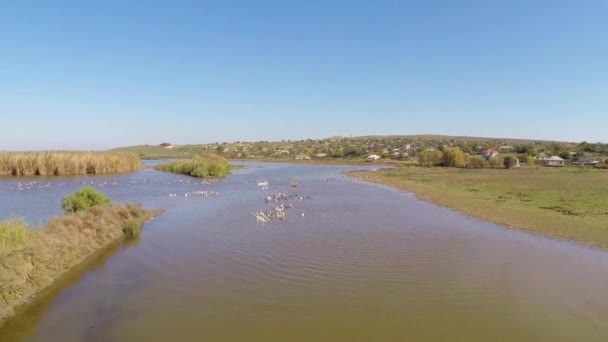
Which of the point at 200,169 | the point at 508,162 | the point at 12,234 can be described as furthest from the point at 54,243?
the point at 508,162

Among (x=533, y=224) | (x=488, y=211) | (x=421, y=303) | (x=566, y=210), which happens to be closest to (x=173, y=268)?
(x=421, y=303)

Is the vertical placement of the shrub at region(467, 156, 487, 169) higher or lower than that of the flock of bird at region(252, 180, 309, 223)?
higher

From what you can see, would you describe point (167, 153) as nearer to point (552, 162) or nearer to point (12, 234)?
point (552, 162)

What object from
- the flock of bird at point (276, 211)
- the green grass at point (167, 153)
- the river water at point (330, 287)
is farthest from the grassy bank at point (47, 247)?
the green grass at point (167, 153)

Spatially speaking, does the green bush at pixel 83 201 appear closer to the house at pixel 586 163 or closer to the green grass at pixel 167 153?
the house at pixel 586 163

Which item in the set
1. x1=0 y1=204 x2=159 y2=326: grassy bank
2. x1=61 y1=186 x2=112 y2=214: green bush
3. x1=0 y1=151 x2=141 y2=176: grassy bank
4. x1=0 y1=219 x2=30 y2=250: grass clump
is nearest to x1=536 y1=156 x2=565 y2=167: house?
x1=0 y1=151 x2=141 y2=176: grassy bank

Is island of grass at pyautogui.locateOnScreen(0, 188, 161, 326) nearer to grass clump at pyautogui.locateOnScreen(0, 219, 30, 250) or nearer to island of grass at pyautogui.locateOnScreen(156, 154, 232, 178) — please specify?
grass clump at pyautogui.locateOnScreen(0, 219, 30, 250)
